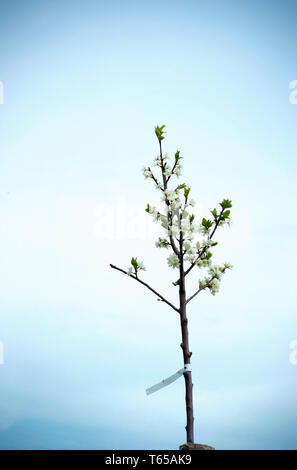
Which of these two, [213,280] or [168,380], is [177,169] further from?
[168,380]

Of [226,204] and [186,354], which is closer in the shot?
[186,354]

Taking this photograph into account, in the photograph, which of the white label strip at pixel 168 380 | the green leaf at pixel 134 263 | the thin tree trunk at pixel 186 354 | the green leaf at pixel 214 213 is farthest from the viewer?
the green leaf at pixel 214 213

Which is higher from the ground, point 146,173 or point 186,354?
point 146,173

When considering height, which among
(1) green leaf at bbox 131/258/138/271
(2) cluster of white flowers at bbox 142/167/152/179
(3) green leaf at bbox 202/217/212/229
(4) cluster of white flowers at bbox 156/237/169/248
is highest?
(2) cluster of white flowers at bbox 142/167/152/179

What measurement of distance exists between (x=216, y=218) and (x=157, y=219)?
651 mm

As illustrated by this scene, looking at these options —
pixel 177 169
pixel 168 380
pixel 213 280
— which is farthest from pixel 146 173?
pixel 168 380

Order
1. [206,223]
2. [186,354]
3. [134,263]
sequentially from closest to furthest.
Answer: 1. [186,354]
2. [134,263]
3. [206,223]

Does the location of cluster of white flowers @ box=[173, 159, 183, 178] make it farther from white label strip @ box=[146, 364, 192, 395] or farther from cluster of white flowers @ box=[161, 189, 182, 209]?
white label strip @ box=[146, 364, 192, 395]

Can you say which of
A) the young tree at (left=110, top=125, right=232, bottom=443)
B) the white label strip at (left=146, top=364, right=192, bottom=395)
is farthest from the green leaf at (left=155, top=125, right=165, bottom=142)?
the white label strip at (left=146, top=364, right=192, bottom=395)

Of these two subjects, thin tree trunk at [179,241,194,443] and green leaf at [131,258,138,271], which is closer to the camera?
thin tree trunk at [179,241,194,443]

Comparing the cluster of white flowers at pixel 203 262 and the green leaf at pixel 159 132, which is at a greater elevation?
the green leaf at pixel 159 132

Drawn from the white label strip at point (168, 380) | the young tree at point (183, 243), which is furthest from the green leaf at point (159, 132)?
the white label strip at point (168, 380)

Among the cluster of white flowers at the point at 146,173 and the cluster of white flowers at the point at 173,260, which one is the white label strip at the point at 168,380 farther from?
the cluster of white flowers at the point at 146,173
